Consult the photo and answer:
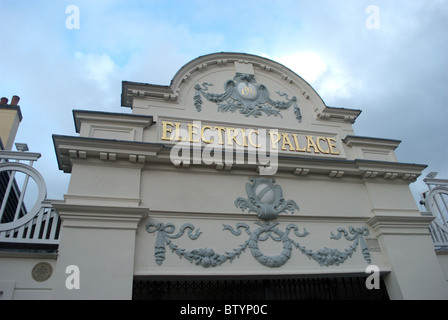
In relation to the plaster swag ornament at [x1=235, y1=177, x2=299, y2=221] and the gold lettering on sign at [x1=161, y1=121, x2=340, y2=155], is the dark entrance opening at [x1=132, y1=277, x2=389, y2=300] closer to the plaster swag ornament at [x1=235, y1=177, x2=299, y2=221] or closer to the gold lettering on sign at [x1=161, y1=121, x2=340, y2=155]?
the plaster swag ornament at [x1=235, y1=177, x2=299, y2=221]

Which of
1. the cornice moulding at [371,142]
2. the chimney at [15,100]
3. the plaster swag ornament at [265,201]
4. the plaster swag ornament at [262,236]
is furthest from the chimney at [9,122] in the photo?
the cornice moulding at [371,142]

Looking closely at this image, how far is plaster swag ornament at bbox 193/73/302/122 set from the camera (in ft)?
30.0

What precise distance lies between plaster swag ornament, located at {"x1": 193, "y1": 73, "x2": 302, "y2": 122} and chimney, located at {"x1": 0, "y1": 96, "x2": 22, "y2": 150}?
6436 millimetres

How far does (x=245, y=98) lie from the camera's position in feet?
31.1

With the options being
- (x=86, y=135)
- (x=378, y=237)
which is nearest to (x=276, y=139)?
(x=378, y=237)

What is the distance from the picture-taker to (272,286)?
24.6ft

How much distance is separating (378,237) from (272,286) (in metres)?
3.02

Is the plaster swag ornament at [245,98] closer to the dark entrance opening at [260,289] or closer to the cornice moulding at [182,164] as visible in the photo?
the cornice moulding at [182,164]

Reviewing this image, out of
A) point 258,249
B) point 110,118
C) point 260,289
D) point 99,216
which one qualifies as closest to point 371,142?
point 258,249

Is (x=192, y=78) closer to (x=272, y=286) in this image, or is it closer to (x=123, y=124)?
(x=123, y=124)

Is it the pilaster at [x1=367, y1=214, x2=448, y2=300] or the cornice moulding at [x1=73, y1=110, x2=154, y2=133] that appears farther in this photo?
the cornice moulding at [x1=73, y1=110, x2=154, y2=133]

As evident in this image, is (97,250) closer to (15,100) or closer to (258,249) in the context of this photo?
(258,249)

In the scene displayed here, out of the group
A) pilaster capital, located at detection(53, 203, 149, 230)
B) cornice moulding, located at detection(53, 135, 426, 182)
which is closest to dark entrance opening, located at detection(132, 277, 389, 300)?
pilaster capital, located at detection(53, 203, 149, 230)
